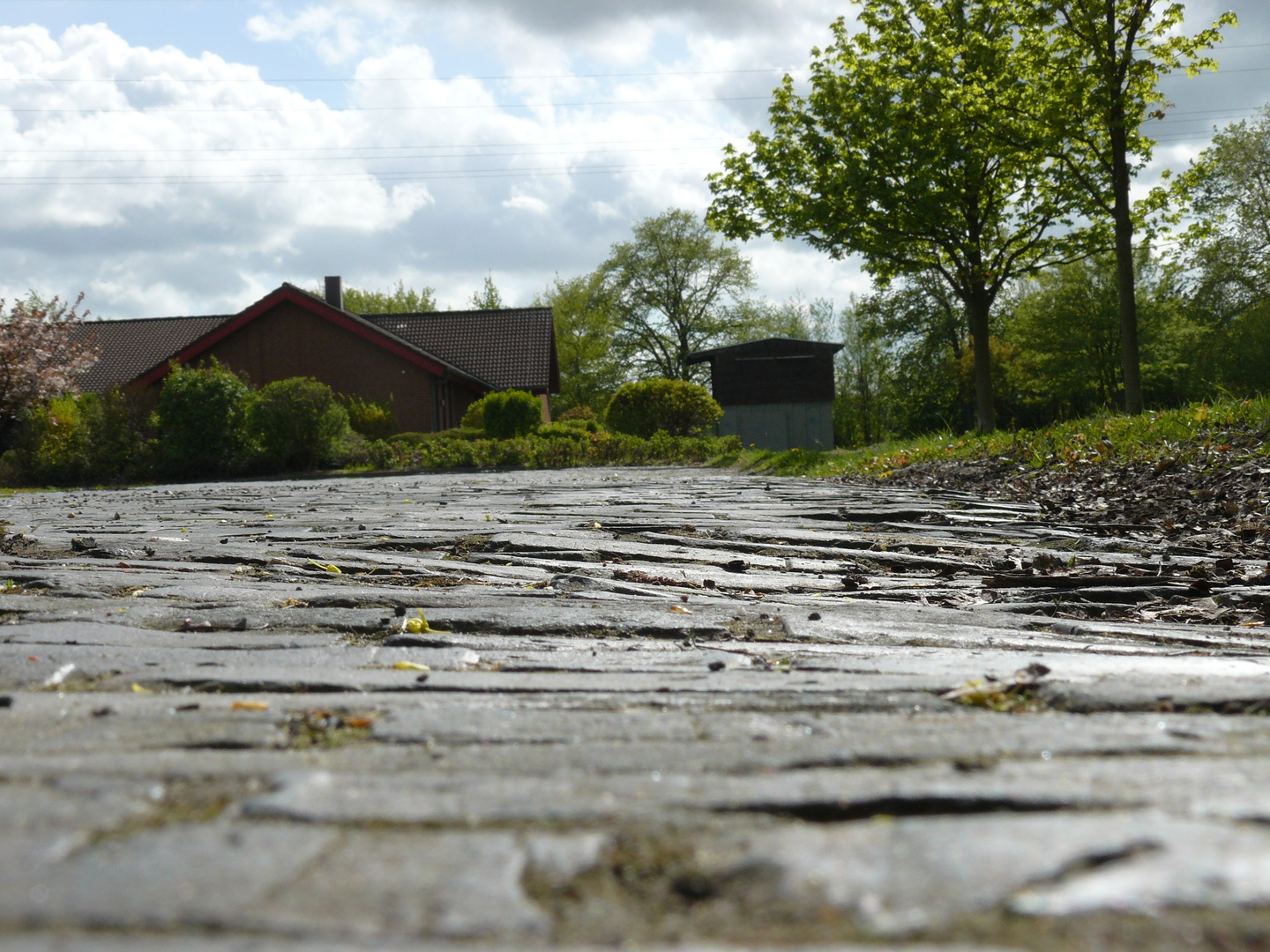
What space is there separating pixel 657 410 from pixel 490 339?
12.0 m

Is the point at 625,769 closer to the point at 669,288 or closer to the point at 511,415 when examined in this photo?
the point at 511,415

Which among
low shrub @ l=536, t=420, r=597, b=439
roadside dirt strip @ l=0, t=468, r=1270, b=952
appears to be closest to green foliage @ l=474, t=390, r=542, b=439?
low shrub @ l=536, t=420, r=597, b=439

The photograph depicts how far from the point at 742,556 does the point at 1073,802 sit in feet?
12.5

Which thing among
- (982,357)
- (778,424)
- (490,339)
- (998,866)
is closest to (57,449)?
(490,339)

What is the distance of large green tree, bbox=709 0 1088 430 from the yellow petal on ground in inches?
739

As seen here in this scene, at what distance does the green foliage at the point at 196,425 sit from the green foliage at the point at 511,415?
705 centimetres

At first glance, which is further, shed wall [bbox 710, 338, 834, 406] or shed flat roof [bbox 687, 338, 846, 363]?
shed wall [bbox 710, 338, 834, 406]

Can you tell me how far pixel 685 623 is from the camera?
3.12 m

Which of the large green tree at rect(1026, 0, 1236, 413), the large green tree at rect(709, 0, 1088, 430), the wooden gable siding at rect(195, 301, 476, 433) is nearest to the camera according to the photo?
the large green tree at rect(1026, 0, 1236, 413)

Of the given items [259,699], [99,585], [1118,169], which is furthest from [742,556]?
[1118,169]

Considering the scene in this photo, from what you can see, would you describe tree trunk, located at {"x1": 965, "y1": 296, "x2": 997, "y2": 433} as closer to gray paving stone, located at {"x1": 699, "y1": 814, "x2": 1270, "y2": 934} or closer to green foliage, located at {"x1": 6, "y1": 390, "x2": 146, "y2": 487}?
green foliage, located at {"x1": 6, "y1": 390, "x2": 146, "y2": 487}

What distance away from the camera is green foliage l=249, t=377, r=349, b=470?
20297 mm

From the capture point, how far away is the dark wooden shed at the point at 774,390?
4047 cm

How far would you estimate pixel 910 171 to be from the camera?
20.5 metres
